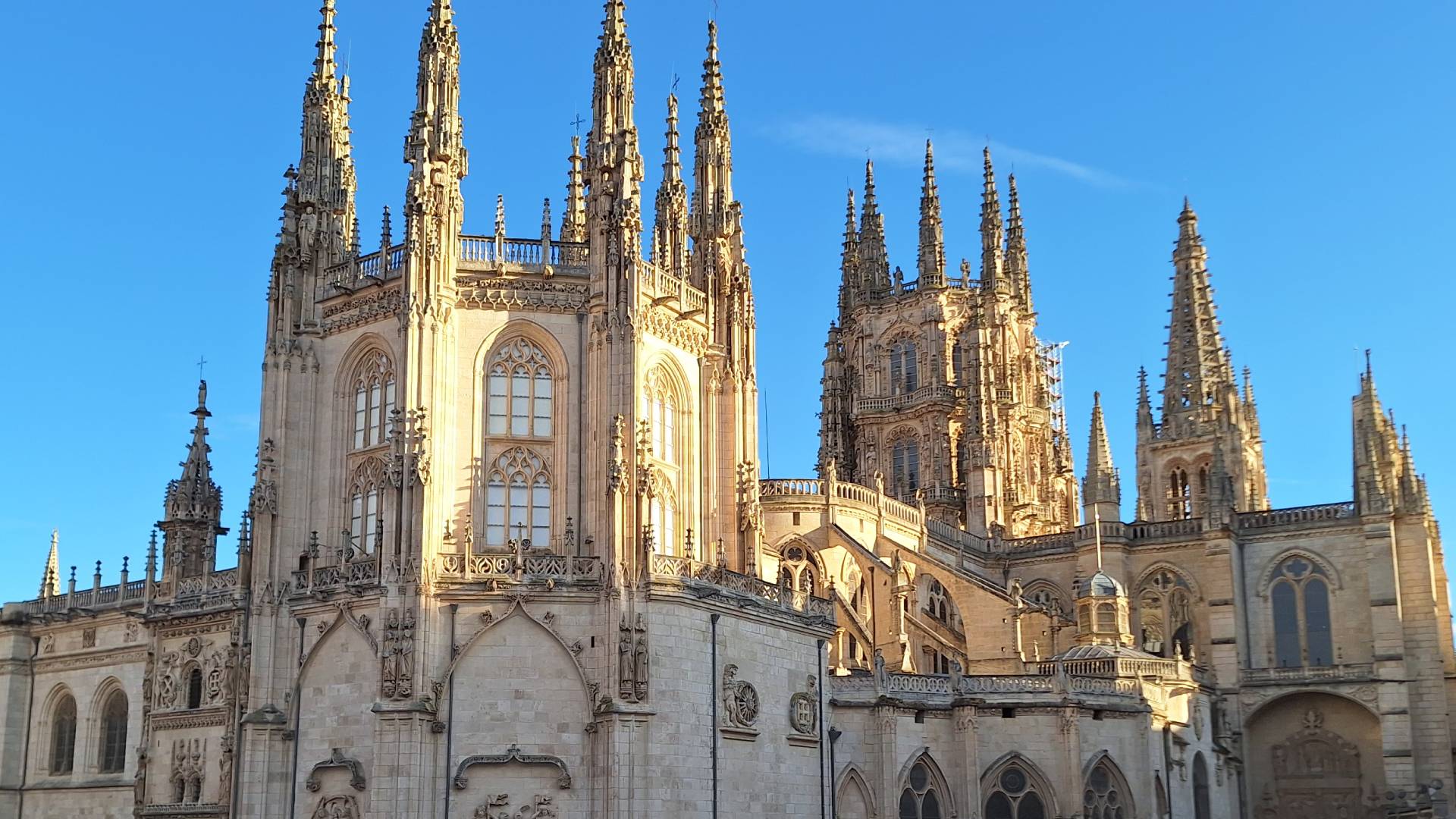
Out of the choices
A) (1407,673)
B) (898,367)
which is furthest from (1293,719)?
(898,367)

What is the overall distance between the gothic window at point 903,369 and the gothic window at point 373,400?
46.0 m

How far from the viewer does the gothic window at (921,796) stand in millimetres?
50250

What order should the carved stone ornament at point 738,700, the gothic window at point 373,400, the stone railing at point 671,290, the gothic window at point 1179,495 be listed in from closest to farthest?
1. the carved stone ornament at point 738,700
2. the gothic window at point 373,400
3. the stone railing at point 671,290
4. the gothic window at point 1179,495

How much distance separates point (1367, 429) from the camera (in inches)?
2689

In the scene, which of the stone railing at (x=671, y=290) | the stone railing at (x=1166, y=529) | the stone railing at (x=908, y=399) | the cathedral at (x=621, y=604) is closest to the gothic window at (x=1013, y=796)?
the cathedral at (x=621, y=604)

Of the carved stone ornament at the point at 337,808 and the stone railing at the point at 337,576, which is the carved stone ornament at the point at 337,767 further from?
the stone railing at the point at 337,576

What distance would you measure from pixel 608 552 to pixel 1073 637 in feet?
103

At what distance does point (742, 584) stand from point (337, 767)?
1161 cm

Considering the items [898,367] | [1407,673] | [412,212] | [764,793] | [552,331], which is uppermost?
[898,367]

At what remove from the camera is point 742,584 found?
4441 centimetres

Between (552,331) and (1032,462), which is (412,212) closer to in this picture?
(552,331)

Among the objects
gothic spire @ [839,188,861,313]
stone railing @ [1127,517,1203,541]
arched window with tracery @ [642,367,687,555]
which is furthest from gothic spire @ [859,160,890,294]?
arched window with tracery @ [642,367,687,555]

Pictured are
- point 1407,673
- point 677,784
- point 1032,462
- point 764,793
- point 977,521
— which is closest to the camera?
point 677,784

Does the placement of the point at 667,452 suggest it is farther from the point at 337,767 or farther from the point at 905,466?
the point at 905,466
